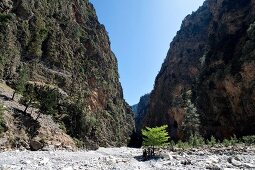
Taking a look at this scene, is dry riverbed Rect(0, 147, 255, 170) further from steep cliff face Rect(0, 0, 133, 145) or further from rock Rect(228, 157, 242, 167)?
steep cliff face Rect(0, 0, 133, 145)

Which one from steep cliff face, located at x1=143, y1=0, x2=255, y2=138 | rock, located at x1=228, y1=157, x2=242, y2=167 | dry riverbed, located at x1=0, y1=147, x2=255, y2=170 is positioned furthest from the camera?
steep cliff face, located at x1=143, y1=0, x2=255, y2=138

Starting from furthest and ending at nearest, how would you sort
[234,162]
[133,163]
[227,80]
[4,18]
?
[4,18]
[227,80]
[133,163]
[234,162]

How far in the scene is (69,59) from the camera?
103500 mm

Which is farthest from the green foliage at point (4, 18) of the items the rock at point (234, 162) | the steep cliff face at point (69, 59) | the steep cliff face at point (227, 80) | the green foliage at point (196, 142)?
the rock at point (234, 162)

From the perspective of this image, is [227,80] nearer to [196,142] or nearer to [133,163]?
[196,142]

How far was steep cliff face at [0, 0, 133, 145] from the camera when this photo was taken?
267 ft

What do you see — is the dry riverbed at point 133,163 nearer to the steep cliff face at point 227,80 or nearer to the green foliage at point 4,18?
the steep cliff face at point 227,80

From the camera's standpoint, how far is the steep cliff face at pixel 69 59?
8131 centimetres

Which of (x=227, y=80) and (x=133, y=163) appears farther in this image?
(x=227, y=80)

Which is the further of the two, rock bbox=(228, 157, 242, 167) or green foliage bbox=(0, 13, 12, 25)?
green foliage bbox=(0, 13, 12, 25)

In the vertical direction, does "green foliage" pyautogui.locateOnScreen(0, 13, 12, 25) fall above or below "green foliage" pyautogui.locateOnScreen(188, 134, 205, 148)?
above

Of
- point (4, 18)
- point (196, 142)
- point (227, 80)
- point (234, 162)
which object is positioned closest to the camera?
point (234, 162)

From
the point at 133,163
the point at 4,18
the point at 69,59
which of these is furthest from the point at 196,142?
the point at 69,59

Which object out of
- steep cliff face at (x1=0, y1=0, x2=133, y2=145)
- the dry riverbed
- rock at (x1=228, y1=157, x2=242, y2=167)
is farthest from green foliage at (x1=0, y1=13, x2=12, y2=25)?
rock at (x1=228, y1=157, x2=242, y2=167)
